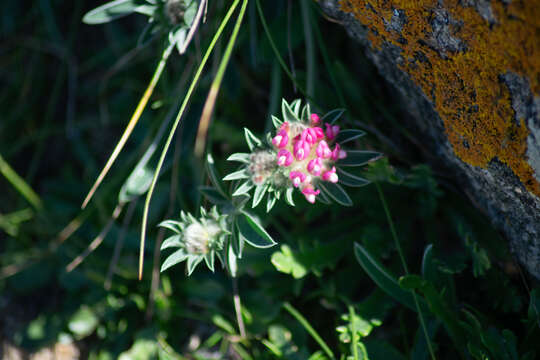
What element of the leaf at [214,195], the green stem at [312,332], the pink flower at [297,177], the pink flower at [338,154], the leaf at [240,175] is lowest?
the green stem at [312,332]

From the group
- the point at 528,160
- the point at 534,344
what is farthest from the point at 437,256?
the point at 528,160

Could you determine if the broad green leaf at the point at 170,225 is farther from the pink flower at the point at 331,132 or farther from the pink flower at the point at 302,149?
the pink flower at the point at 331,132

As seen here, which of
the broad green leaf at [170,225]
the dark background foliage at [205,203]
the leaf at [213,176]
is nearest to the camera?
the broad green leaf at [170,225]

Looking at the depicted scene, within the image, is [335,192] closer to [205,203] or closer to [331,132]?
[331,132]

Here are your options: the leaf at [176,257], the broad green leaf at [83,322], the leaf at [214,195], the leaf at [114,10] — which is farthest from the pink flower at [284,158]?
the broad green leaf at [83,322]

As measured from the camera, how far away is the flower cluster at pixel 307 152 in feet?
4.32

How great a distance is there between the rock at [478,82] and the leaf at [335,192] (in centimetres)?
37

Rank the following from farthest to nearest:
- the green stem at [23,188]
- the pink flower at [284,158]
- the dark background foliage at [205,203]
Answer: the green stem at [23,188]
the dark background foliage at [205,203]
the pink flower at [284,158]

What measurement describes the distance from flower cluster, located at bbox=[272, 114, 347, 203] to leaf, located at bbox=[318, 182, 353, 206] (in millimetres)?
57

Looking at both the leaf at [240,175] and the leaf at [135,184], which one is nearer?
the leaf at [240,175]

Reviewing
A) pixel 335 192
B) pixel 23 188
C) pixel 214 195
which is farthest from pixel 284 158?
pixel 23 188

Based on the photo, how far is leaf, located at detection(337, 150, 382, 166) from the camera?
1432 millimetres

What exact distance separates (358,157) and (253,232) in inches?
16.8

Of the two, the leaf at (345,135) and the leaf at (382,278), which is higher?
the leaf at (345,135)
